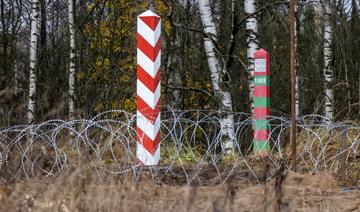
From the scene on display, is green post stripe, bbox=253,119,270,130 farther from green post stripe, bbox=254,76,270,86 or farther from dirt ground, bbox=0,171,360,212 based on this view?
dirt ground, bbox=0,171,360,212

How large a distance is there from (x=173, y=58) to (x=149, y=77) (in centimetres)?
728

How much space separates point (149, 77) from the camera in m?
6.91

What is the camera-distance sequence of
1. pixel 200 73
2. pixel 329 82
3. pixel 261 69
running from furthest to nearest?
pixel 200 73 → pixel 329 82 → pixel 261 69

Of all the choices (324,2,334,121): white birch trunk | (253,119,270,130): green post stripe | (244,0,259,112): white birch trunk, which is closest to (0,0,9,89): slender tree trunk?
(324,2,334,121): white birch trunk

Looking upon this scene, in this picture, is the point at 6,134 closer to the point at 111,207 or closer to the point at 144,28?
the point at 144,28

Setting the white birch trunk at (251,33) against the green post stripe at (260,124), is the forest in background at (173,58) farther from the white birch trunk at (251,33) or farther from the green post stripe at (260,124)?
the green post stripe at (260,124)

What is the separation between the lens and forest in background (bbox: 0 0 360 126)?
1213cm

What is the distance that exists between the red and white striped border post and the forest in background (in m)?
2.19

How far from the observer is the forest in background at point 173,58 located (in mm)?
12133

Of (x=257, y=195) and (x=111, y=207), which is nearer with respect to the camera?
(x=111, y=207)

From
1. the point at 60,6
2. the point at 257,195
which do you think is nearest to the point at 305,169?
the point at 257,195

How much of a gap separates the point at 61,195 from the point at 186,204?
0.77 m

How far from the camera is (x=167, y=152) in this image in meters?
7.89

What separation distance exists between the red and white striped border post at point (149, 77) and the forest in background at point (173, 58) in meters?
2.19
